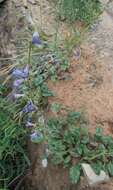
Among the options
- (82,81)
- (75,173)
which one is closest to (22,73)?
(82,81)

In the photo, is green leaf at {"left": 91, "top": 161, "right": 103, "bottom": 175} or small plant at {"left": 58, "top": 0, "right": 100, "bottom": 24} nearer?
green leaf at {"left": 91, "top": 161, "right": 103, "bottom": 175}

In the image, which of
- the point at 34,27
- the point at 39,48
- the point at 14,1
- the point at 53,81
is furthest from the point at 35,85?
the point at 14,1

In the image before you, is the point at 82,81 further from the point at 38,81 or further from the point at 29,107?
the point at 29,107

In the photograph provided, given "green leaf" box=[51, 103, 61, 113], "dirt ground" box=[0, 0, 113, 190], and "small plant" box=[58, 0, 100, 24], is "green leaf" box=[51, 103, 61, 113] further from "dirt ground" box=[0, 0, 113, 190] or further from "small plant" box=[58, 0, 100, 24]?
"small plant" box=[58, 0, 100, 24]

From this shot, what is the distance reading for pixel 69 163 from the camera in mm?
2414

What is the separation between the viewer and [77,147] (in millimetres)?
2393

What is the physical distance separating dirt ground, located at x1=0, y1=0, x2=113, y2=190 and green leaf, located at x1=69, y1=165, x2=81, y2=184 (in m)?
0.04

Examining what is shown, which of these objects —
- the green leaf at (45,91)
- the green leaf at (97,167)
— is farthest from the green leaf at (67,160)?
the green leaf at (45,91)

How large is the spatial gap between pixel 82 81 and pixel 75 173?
2.04 feet

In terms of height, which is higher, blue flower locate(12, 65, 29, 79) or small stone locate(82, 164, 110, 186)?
blue flower locate(12, 65, 29, 79)

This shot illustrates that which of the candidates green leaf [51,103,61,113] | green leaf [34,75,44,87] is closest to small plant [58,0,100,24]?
green leaf [34,75,44,87]

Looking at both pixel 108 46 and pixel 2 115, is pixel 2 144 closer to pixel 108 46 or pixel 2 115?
pixel 2 115

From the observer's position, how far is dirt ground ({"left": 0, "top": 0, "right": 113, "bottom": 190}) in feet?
8.32

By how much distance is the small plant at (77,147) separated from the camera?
234cm
